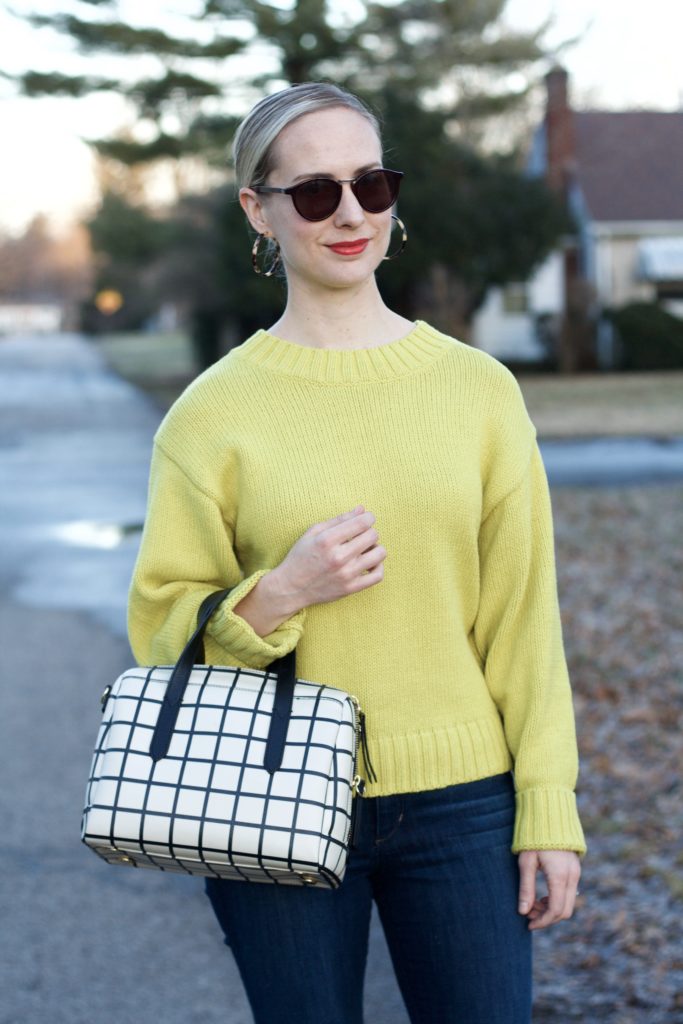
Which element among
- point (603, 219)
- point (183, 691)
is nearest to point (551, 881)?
point (183, 691)

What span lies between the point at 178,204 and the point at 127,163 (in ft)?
12.3

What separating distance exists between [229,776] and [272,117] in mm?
1005

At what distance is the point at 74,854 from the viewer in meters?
4.44

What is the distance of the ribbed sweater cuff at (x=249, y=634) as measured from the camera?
190 cm

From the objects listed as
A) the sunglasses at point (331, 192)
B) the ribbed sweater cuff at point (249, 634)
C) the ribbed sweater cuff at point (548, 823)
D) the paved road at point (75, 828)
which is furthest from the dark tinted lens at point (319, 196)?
the paved road at point (75, 828)

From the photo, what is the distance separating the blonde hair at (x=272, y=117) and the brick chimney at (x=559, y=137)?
29.1 meters

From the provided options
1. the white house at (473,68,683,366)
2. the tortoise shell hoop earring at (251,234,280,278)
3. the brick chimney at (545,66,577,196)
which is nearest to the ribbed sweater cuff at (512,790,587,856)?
the tortoise shell hoop earring at (251,234,280,278)

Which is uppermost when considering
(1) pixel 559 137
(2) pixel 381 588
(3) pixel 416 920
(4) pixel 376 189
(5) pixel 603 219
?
(4) pixel 376 189

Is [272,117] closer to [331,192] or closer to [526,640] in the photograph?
[331,192]

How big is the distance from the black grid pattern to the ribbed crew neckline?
0.49 meters

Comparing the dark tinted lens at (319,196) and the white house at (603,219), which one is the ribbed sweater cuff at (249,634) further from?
the white house at (603,219)

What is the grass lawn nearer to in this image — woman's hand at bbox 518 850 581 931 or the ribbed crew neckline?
the ribbed crew neckline

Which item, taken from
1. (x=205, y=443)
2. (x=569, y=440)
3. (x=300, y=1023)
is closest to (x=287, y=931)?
(x=300, y=1023)

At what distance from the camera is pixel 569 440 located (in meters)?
17.4
